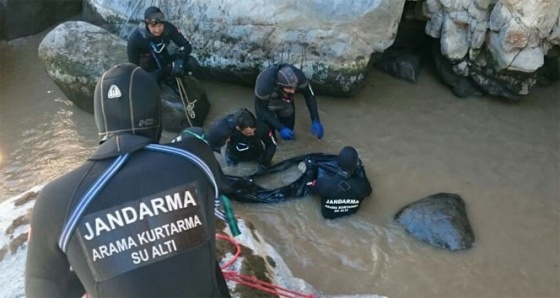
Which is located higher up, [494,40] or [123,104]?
[123,104]

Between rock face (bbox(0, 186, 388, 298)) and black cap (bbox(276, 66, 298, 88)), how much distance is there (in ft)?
5.50

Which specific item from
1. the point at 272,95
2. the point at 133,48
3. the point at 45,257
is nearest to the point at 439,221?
the point at 272,95

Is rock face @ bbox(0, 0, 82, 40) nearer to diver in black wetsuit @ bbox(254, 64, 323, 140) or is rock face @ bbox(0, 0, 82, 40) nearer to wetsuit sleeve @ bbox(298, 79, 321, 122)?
diver in black wetsuit @ bbox(254, 64, 323, 140)

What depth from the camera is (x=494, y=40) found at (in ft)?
18.7

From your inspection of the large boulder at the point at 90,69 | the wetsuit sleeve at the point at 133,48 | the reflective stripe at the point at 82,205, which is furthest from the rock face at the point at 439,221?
the reflective stripe at the point at 82,205

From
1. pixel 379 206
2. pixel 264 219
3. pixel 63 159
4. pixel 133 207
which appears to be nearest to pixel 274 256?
pixel 264 219

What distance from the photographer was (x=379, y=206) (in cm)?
491

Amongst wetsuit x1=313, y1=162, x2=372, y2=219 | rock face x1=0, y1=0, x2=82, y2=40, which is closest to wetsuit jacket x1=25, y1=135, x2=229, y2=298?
wetsuit x1=313, y1=162, x2=372, y2=219

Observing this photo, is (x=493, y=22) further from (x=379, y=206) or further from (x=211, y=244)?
(x=211, y=244)

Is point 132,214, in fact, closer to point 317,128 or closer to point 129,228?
point 129,228

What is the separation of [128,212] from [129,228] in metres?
0.05

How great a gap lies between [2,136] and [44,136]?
1.46ft

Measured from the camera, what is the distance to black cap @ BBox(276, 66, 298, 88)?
505 centimetres

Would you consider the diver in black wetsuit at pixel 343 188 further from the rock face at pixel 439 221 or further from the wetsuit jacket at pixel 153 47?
the wetsuit jacket at pixel 153 47
